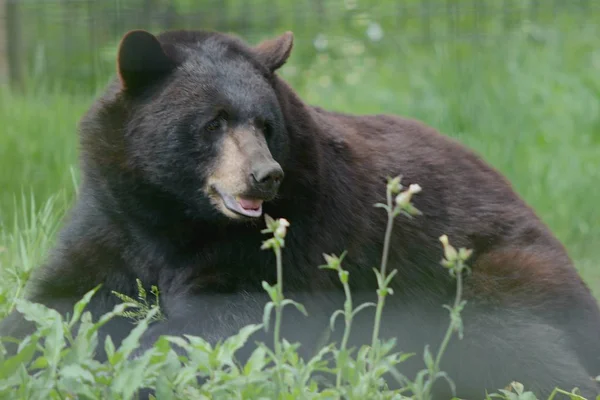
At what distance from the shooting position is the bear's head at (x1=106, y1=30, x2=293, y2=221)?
3.85 m

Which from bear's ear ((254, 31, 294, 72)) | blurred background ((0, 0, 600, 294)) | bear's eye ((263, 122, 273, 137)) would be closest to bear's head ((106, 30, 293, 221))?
bear's eye ((263, 122, 273, 137))

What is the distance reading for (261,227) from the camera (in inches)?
159

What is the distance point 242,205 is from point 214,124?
364mm

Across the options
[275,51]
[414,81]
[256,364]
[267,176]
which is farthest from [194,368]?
[414,81]

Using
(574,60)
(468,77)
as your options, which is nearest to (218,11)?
(468,77)

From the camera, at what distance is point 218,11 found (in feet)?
21.4

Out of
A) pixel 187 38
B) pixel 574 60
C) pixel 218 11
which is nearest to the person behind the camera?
pixel 187 38

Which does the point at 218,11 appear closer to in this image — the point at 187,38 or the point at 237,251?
the point at 187,38

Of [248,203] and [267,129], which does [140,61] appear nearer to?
[267,129]

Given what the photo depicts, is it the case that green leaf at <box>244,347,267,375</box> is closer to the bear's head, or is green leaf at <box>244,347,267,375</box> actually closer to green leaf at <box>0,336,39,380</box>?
green leaf at <box>0,336,39,380</box>

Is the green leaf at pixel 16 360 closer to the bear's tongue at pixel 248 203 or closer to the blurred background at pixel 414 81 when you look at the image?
the bear's tongue at pixel 248 203

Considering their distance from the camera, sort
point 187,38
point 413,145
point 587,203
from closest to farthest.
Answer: point 187,38
point 413,145
point 587,203

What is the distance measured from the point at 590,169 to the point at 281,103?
4002mm

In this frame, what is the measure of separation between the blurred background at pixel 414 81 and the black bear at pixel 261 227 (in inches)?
44.0
